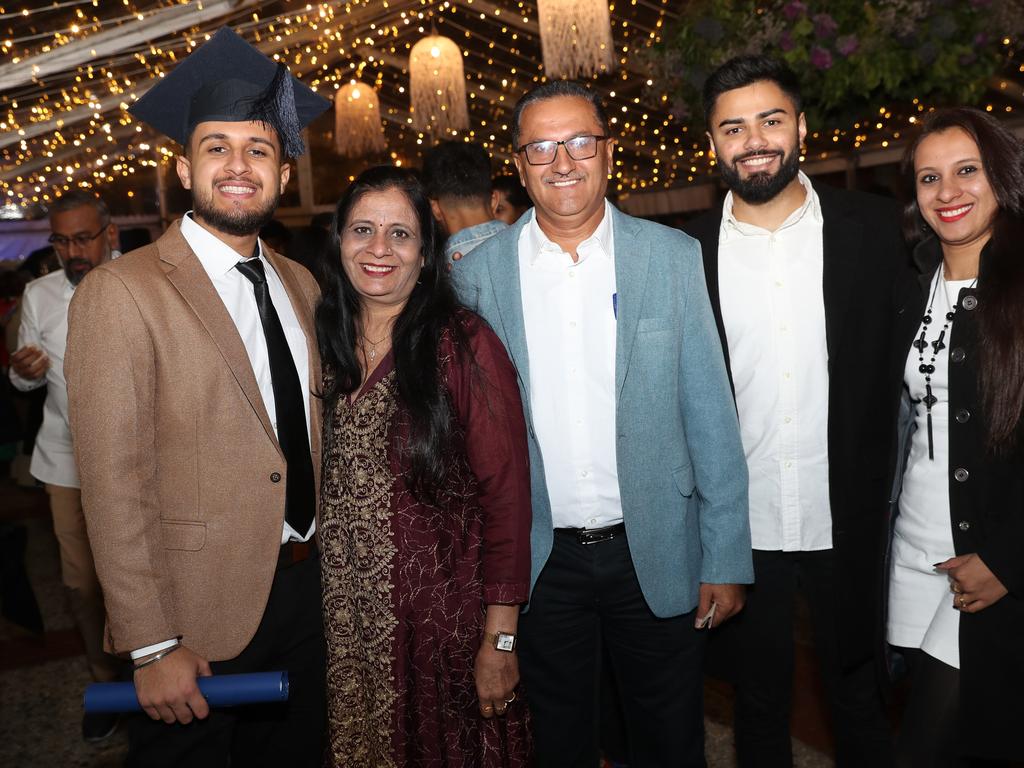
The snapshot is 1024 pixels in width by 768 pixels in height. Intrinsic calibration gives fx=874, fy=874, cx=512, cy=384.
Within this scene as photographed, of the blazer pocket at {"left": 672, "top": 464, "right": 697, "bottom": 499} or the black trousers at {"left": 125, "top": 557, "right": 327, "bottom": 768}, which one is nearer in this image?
Result: the black trousers at {"left": 125, "top": 557, "right": 327, "bottom": 768}

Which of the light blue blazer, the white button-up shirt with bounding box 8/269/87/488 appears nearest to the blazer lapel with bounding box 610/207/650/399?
the light blue blazer

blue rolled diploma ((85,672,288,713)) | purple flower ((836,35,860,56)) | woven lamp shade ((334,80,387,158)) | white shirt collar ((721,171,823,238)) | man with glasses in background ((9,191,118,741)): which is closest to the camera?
blue rolled diploma ((85,672,288,713))

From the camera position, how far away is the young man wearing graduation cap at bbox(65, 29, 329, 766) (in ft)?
5.93

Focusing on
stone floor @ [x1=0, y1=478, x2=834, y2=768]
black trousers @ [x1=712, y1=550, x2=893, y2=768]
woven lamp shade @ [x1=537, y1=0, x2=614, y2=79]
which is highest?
woven lamp shade @ [x1=537, y1=0, x2=614, y2=79]

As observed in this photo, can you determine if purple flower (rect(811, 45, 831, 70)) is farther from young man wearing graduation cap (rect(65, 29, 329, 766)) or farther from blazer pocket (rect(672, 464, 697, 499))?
young man wearing graduation cap (rect(65, 29, 329, 766))

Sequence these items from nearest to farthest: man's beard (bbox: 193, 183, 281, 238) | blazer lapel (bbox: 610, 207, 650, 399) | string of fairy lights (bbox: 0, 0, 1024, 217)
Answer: man's beard (bbox: 193, 183, 281, 238), blazer lapel (bbox: 610, 207, 650, 399), string of fairy lights (bbox: 0, 0, 1024, 217)

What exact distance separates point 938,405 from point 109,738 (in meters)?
3.20

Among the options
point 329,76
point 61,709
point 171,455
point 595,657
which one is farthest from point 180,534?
point 329,76

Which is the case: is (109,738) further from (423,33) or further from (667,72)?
(423,33)

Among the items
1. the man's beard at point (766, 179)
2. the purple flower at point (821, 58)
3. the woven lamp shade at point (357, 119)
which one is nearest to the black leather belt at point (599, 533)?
the man's beard at point (766, 179)

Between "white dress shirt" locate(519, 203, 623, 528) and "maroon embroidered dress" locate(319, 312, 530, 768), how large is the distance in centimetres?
20

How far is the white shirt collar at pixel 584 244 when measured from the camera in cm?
224

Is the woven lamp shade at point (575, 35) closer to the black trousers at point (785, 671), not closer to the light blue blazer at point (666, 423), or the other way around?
the light blue blazer at point (666, 423)

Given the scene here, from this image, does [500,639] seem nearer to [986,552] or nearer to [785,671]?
[785,671]
